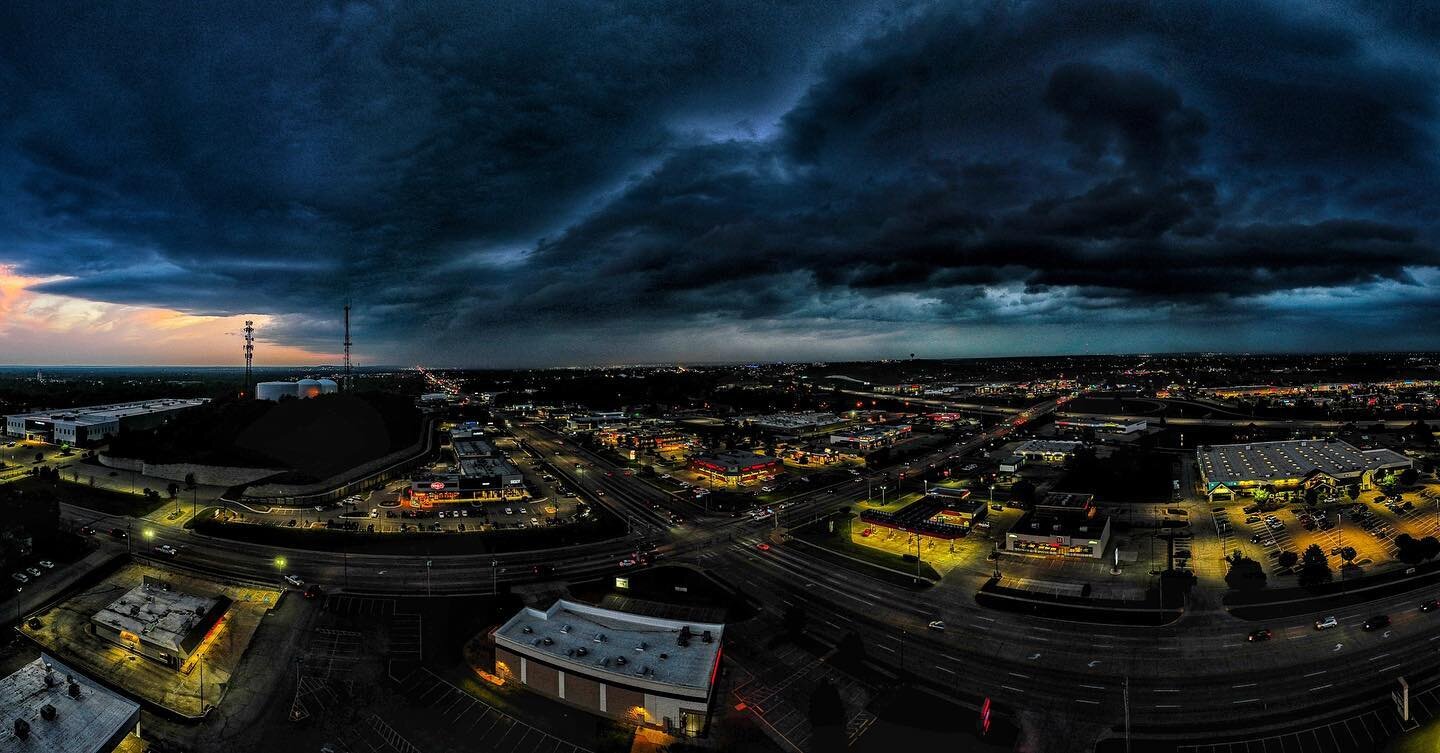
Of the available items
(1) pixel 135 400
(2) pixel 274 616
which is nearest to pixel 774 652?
(2) pixel 274 616

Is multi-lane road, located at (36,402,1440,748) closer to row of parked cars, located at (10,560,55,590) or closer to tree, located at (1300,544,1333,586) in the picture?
tree, located at (1300,544,1333,586)

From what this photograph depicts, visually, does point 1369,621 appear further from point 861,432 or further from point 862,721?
point 861,432

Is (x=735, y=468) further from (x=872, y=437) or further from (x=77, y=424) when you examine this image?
(x=77, y=424)

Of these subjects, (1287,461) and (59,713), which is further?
(1287,461)

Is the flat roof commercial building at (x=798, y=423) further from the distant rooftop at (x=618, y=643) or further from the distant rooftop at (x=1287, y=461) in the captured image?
the distant rooftop at (x=618, y=643)

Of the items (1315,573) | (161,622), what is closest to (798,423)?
(1315,573)
